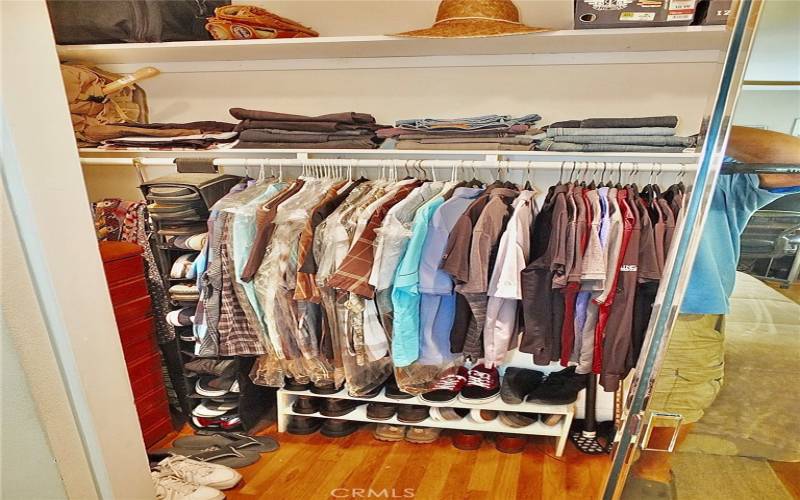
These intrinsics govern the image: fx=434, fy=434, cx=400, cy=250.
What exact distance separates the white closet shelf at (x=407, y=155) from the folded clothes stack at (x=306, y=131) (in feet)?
0.09

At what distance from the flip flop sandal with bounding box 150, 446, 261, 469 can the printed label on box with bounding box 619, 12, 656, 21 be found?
2.14 meters

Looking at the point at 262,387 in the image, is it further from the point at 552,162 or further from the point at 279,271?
the point at 552,162

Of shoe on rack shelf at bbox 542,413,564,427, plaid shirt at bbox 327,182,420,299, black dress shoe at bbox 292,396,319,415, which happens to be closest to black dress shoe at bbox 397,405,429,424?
black dress shoe at bbox 292,396,319,415

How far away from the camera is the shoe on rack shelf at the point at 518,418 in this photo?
1809 mm

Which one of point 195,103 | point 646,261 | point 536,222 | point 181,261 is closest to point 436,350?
point 536,222

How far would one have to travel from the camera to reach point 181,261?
1806mm

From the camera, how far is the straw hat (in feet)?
4.69

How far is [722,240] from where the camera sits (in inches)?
23.3

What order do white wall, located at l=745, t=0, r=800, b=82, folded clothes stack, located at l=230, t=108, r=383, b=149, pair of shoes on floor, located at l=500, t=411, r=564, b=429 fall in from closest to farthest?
white wall, located at l=745, t=0, r=800, b=82
folded clothes stack, located at l=230, t=108, r=383, b=149
pair of shoes on floor, located at l=500, t=411, r=564, b=429

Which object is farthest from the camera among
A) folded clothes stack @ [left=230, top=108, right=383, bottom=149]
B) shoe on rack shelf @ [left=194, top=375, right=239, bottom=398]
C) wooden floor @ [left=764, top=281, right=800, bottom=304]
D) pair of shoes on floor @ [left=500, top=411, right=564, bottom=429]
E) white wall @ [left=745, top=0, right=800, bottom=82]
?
shoe on rack shelf @ [left=194, top=375, right=239, bottom=398]

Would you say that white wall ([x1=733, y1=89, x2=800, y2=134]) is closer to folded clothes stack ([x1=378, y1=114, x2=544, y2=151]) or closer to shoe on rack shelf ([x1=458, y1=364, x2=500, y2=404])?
folded clothes stack ([x1=378, y1=114, x2=544, y2=151])

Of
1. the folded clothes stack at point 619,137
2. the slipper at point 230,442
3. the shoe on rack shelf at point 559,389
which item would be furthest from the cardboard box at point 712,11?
the slipper at point 230,442

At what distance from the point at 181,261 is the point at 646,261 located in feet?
5.66

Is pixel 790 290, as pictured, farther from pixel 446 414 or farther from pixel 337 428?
pixel 337 428
